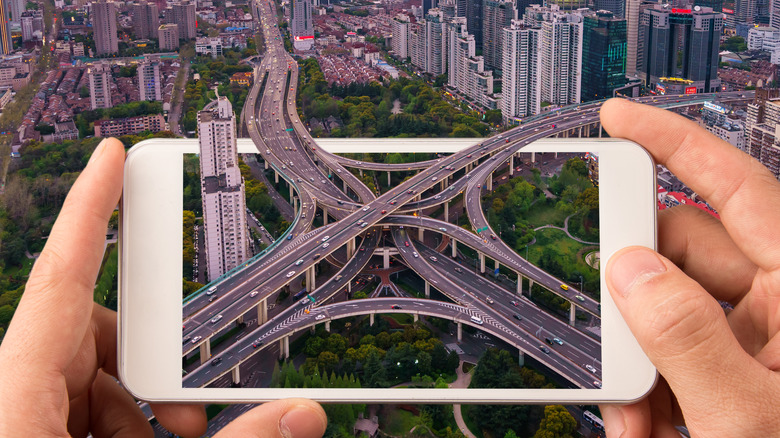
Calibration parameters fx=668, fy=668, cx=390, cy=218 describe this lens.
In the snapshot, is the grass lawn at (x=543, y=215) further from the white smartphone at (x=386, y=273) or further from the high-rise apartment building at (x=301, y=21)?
the high-rise apartment building at (x=301, y=21)

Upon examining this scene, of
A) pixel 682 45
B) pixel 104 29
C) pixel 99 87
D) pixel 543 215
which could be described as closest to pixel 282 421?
pixel 543 215

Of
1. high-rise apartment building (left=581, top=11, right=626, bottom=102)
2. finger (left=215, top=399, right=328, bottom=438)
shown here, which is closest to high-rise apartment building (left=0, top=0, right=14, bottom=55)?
high-rise apartment building (left=581, top=11, right=626, bottom=102)

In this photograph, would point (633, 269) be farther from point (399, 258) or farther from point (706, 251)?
point (399, 258)

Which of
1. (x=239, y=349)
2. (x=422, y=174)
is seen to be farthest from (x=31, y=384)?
(x=422, y=174)

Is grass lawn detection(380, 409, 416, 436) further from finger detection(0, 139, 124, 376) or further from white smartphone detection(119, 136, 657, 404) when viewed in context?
finger detection(0, 139, 124, 376)

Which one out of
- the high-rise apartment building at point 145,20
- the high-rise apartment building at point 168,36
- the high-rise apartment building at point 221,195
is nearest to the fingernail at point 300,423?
the high-rise apartment building at point 221,195

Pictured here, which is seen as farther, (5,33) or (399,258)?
(5,33)
